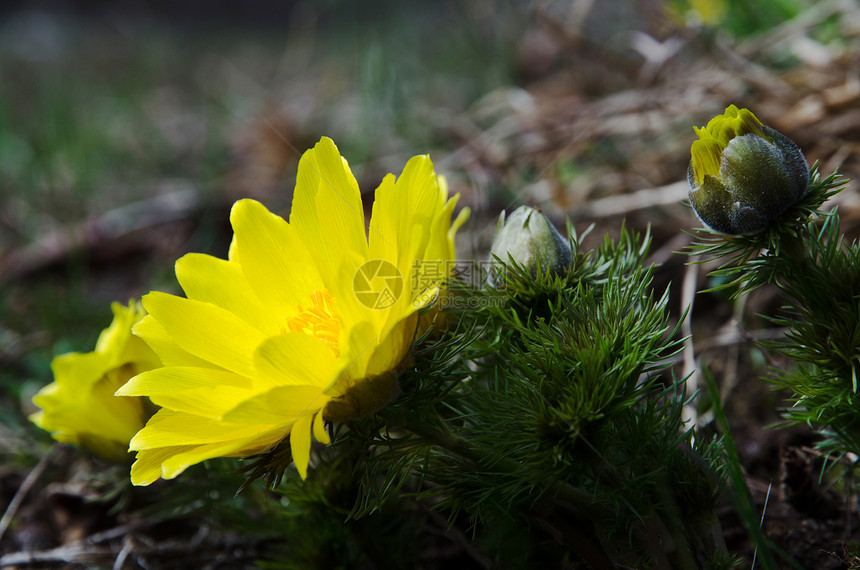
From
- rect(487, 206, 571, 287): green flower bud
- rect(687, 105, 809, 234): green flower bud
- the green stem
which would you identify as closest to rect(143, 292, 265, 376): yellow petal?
the green stem

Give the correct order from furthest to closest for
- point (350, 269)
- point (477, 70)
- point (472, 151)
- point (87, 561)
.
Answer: point (477, 70) < point (472, 151) < point (87, 561) < point (350, 269)

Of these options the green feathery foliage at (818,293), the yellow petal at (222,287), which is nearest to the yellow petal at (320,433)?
the yellow petal at (222,287)

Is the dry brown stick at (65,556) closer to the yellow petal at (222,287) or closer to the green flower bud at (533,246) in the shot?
the yellow petal at (222,287)

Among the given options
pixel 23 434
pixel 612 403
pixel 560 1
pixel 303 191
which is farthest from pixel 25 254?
pixel 560 1

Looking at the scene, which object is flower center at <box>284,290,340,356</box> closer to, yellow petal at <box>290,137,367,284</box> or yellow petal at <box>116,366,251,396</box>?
yellow petal at <box>290,137,367,284</box>

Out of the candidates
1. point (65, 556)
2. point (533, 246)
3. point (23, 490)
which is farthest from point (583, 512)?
point (23, 490)

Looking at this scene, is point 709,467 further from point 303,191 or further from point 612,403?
point 303,191

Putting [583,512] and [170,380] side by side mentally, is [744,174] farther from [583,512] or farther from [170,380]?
[170,380]
